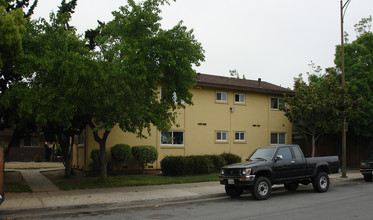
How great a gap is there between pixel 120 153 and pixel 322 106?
1190 cm

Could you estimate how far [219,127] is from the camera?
962 inches

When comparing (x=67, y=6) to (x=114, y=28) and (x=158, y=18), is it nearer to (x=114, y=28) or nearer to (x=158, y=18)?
(x=114, y=28)

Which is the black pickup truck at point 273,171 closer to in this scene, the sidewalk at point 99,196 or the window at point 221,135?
the sidewalk at point 99,196

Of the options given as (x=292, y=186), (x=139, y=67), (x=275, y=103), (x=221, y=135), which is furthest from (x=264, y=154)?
(x=275, y=103)

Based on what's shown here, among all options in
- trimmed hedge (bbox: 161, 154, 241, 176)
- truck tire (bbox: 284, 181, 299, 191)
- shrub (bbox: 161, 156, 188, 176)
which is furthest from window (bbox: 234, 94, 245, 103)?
truck tire (bbox: 284, 181, 299, 191)

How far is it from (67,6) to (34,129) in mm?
5952

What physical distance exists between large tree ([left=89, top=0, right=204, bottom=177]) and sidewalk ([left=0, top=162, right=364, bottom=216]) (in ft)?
7.88

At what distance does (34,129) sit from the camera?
16.3m

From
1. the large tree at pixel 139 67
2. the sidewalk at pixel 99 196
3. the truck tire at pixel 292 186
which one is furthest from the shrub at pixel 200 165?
the truck tire at pixel 292 186

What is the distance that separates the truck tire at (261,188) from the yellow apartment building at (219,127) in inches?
393

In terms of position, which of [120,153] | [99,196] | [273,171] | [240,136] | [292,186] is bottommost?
[99,196]

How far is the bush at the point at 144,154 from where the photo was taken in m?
20.3

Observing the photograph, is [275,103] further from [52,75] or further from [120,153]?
[52,75]

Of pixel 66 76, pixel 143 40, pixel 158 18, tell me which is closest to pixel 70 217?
pixel 66 76
